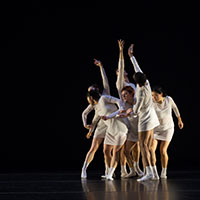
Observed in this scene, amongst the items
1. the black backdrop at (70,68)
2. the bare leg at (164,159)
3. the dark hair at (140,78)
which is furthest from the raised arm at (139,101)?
the black backdrop at (70,68)

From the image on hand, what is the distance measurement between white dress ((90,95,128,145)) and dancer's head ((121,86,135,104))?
0.10m

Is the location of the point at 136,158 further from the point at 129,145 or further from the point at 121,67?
the point at 121,67

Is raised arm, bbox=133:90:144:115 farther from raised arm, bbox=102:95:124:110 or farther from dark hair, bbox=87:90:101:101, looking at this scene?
dark hair, bbox=87:90:101:101

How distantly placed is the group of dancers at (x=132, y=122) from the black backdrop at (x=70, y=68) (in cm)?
260

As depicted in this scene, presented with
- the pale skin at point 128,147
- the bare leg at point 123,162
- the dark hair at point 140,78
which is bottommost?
the bare leg at point 123,162

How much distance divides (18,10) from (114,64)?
6.60ft

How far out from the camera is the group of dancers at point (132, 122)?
5125 millimetres

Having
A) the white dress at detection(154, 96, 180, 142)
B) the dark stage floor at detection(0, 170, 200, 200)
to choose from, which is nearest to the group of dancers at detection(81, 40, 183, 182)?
the white dress at detection(154, 96, 180, 142)

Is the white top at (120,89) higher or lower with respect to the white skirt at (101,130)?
higher

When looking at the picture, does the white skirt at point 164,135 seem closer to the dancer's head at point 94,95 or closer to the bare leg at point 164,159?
the bare leg at point 164,159

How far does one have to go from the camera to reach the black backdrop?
8.42m

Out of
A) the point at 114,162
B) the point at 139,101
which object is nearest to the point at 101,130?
the point at 114,162

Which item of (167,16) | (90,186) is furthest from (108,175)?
(167,16)

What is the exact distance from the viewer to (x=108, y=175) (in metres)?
5.34
